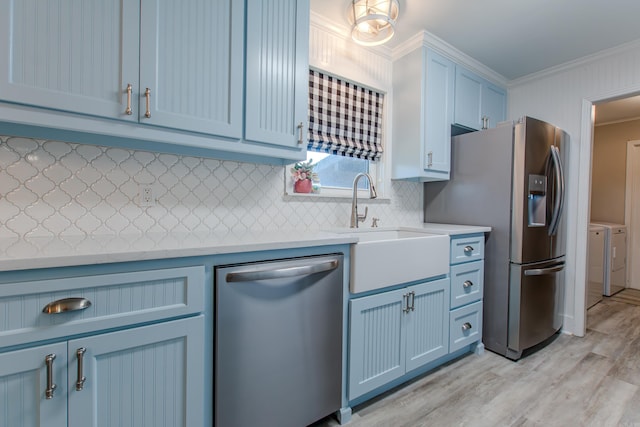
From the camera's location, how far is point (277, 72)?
1524 millimetres

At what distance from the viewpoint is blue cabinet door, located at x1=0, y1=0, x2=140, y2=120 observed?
0.98 m

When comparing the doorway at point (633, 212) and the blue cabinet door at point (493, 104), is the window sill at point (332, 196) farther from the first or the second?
the doorway at point (633, 212)

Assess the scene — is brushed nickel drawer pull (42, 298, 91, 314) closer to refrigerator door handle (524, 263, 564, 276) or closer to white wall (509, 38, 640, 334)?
refrigerator door handle (524, 263, 564, 276)

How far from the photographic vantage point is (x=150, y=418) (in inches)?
39.4

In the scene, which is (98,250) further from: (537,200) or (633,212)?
(633,212)

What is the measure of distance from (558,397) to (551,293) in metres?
0.92

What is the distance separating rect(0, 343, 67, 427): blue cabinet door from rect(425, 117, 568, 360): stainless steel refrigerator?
2559 mm

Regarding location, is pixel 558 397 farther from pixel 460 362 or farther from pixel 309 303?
pixel 309 303

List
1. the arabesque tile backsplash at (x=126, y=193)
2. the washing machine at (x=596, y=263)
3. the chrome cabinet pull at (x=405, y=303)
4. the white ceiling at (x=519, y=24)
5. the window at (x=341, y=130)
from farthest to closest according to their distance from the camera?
the washing machine at (x=596, y=263), the window at (x=341, y=130), the white ceiling at (x=519, y=24), the chrome cabinet pull at (x=405, y=303), the arabesque tile backsplash at (x=126, y=193)

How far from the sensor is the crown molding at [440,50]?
2.31m

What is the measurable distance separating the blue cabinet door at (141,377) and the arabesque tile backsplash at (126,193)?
2.18 ft

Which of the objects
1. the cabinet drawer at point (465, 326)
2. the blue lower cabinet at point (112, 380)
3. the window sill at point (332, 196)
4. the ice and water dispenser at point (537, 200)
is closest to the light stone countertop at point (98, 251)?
the blue lower cabinet at point (112, 380)

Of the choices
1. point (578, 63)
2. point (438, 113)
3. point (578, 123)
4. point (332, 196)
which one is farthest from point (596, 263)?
point (332, 196)

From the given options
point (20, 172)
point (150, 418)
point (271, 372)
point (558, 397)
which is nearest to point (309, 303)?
point (271, 372)
